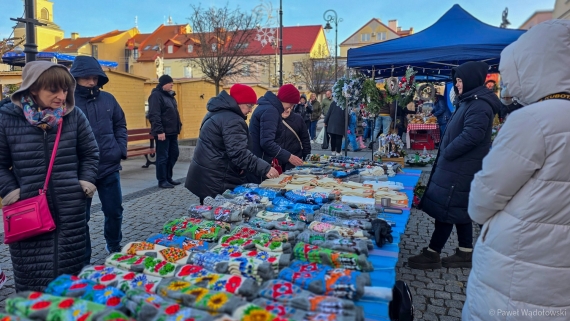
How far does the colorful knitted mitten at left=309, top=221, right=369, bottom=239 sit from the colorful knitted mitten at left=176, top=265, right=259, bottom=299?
751 millimetres

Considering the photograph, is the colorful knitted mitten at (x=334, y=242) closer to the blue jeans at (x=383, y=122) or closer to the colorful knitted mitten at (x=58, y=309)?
the colorful knitted mitten at (x=58, y=309)

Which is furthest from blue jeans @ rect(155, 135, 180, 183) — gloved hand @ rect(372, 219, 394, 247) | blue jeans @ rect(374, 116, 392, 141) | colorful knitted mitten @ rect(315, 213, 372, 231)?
blue jeans @ rect(374, 116, 392, 141)

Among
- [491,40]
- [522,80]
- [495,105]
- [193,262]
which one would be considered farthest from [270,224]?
[491,40]

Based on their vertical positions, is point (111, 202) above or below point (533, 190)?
below

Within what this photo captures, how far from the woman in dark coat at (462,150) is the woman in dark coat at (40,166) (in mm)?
2909

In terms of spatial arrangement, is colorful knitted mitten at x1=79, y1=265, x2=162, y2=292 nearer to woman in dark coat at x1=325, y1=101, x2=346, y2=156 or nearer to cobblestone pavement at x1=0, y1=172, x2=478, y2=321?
cobblestone pavement at x1=0, y1=172, x2=478, y2=321

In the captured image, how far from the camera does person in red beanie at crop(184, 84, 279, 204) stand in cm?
332

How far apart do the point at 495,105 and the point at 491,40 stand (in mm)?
3961

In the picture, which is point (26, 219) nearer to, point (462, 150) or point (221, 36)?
point (462, 150)

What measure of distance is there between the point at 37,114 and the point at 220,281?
159 cm

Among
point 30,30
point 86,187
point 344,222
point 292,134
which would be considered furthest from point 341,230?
point 30,30

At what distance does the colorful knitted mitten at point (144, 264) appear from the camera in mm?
1697

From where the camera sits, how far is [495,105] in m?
3.38

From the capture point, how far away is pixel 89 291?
58.3 inches
